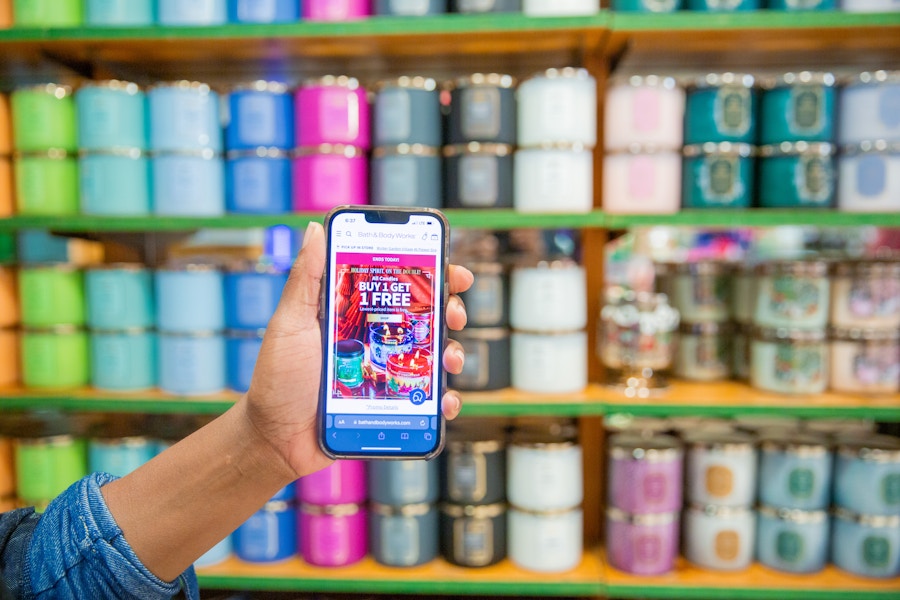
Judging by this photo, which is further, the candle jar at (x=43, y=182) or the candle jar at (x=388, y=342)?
the candle jar at (x=43, y=182)

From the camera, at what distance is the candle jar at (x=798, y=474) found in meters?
1.38

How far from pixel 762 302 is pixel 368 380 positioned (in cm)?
105

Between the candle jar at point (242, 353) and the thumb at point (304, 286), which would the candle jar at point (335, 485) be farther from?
the thumb at point (304, 286)

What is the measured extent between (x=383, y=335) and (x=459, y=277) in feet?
0.47

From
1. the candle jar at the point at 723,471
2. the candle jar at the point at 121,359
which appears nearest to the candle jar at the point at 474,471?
the candle jar at the point at 723,471

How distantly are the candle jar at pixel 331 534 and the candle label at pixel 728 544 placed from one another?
2.84ft

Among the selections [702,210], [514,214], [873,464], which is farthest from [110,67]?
[873,464]

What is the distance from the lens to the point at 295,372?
0.79 metres

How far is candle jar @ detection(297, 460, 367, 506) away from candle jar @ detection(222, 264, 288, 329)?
1.25ft

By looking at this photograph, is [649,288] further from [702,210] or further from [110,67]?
[110,67]

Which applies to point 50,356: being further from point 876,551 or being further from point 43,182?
point 876,551

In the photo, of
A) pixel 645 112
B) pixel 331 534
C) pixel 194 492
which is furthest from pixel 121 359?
pixel 645 112

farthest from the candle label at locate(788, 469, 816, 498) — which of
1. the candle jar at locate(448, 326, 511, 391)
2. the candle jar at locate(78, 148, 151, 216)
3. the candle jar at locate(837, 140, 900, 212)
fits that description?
the candle jar at locate(78, 148, 151, 216)

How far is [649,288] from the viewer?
1742mm
